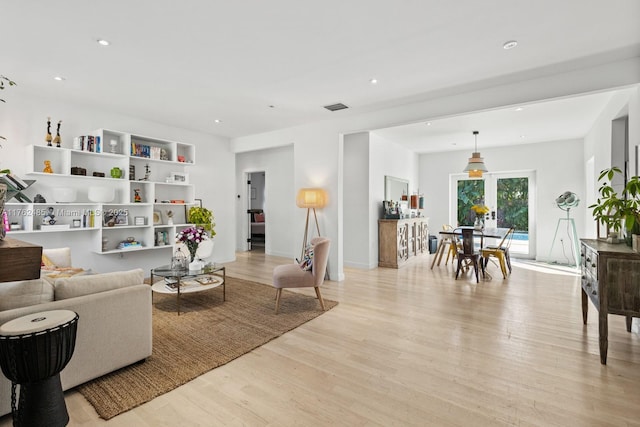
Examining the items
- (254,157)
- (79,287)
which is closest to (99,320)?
(79,287)

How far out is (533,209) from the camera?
7297 mm

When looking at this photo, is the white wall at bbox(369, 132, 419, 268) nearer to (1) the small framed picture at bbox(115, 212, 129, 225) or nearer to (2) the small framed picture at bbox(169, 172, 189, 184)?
(2) the small framed picture at bbox(169, 172, 189, 184)

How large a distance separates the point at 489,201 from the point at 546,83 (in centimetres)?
485

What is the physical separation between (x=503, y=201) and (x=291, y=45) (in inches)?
274

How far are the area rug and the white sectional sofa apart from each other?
0.13 meters

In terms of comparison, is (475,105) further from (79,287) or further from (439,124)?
(79,287)

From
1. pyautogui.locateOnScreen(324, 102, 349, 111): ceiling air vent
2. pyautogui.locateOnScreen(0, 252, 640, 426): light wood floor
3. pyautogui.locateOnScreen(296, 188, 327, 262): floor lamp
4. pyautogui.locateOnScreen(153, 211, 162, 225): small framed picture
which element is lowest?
pyautogui.locateOnScreen(0, 252, 640, 426): light wood floor

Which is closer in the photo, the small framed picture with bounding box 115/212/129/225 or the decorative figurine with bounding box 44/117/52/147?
the decorative figurine with bounding box 44/117/52/147

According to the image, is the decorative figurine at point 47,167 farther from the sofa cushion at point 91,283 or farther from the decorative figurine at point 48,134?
the sofa cushion at point 91,283

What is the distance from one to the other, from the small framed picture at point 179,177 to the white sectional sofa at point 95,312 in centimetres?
341

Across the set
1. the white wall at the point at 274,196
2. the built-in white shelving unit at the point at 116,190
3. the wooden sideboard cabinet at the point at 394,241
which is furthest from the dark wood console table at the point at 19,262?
the white wall at the point at 274,196

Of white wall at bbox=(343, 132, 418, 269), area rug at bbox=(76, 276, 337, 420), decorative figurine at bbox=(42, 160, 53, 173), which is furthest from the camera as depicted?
white wall at bbox=(343, 132, 418, 269)

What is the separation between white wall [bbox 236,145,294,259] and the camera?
7.62 meters

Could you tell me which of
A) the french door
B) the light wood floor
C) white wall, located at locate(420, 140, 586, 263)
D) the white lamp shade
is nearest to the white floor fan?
white wall, located at locate(420, 140, 586, 263)
